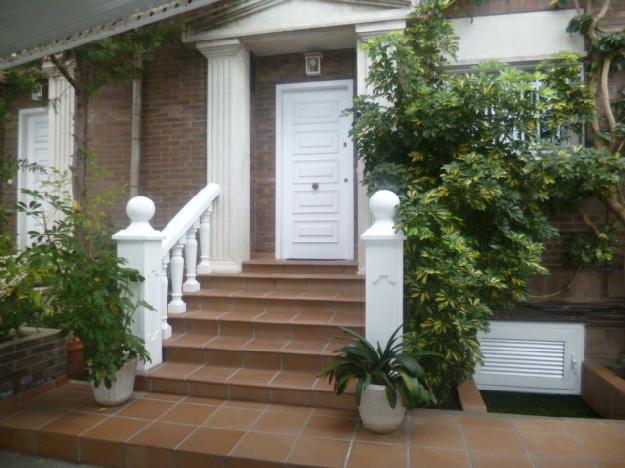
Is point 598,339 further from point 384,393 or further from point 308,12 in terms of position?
point 308,12

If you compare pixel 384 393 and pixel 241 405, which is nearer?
pixel 384 393

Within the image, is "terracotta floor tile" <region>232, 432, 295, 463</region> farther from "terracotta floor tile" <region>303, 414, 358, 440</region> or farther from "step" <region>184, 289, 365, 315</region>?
"step" <region>184, 289, 365, 315</region>

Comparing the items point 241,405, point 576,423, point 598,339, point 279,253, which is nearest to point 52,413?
point 241,405

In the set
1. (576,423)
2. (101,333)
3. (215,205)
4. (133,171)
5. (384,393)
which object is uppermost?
(133,171)

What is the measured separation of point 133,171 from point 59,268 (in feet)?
9.20

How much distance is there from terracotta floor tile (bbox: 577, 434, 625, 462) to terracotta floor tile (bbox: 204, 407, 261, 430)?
219 cm

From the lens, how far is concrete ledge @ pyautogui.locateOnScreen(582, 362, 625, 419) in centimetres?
382

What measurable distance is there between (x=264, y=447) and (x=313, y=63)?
174 inches

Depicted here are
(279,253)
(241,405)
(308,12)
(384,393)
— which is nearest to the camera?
(384,393)

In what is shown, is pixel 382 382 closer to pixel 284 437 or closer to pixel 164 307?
pixel 284 437

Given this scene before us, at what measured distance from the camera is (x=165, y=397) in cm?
362

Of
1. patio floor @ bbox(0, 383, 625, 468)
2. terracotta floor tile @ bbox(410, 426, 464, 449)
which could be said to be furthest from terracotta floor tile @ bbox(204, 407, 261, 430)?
terracotta floor tile @ bbox(410, 426, 464, 449)

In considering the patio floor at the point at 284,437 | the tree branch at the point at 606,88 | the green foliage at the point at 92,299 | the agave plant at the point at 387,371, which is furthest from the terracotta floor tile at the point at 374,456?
the tree branch at the point at 606,88

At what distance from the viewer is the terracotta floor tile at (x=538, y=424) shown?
3.14m
